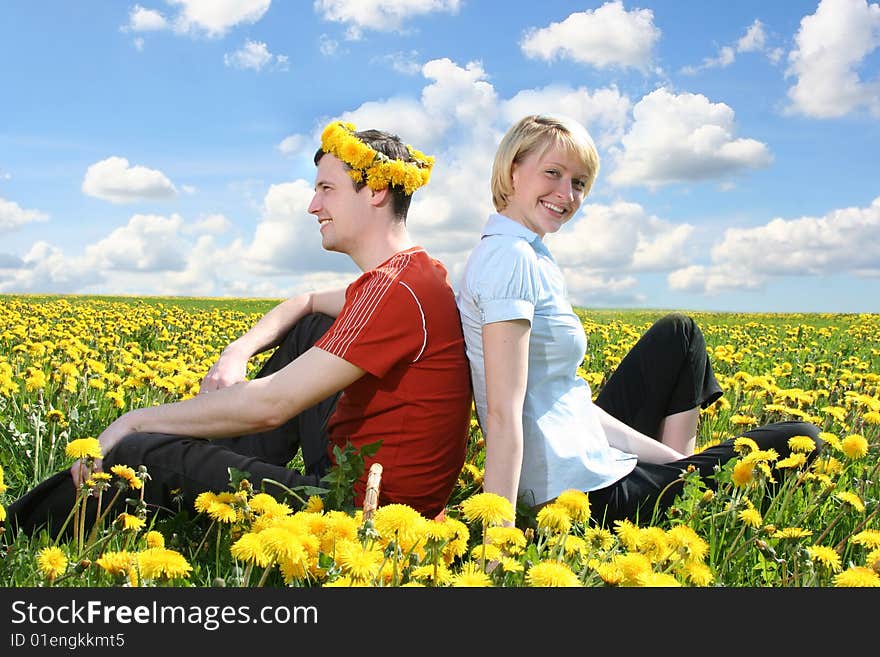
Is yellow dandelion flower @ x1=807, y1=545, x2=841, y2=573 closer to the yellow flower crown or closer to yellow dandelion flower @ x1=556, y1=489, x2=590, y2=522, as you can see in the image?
yellow dandelion flower @ x1=556, y1=489, x2=590, y2=522

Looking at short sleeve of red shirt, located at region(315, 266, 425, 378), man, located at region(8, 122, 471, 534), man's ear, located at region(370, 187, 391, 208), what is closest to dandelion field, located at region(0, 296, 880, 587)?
man, located at region(8, 122, 471, 534)

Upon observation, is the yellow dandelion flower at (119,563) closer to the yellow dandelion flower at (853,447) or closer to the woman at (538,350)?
the woman at (538,350)

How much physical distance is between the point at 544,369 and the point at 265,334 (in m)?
1.59

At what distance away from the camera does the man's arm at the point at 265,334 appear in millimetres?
3834

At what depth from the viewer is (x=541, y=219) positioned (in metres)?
3.16

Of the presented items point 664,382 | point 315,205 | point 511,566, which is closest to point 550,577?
point 511,566

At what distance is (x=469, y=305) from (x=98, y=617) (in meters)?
1.54

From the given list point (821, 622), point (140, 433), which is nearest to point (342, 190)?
point (140, 433)

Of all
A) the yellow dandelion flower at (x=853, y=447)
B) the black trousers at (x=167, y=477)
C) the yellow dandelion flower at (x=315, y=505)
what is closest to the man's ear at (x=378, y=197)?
the black trousers at (x=167, y=477)

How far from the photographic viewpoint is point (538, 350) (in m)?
3.04

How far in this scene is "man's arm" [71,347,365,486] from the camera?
2.80 metres

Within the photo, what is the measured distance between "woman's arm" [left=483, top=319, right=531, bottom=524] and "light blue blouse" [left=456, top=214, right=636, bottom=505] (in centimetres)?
14

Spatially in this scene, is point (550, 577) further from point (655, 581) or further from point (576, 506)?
point (576, 506)

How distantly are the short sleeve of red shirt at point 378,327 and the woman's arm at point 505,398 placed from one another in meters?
0.27
